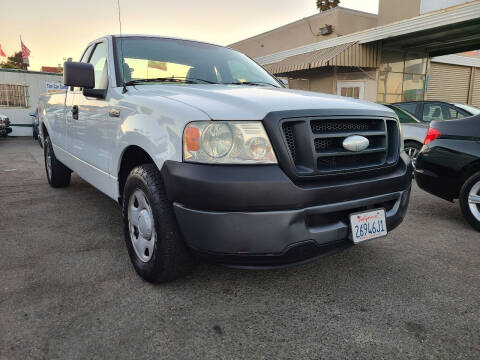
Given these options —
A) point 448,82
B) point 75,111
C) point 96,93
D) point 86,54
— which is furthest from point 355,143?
point 448,82

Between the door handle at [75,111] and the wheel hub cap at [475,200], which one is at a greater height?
the door handle at [75,111]

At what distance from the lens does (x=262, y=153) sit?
1.93 metres

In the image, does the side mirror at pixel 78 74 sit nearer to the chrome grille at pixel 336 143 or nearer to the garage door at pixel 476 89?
the chrome grille at pixel 336 143

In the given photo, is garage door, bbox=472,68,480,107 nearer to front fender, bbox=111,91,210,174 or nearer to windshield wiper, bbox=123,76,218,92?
windshield wiper, bbox=123,76,218,92

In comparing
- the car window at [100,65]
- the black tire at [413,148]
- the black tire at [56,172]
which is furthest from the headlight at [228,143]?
the black tire at [413,148]

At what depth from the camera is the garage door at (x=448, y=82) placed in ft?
51.1

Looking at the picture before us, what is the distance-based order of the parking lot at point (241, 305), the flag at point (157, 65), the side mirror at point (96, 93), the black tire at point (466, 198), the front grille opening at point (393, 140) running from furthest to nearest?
1. the black tire at point (466, 198)
2. the flag at point (157, 65)
3. the side mirror at point (96, 93)
4. the front grille opening at point (393, 140)
5. the parking lot at point (241, 305)

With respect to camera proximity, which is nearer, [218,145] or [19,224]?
[218,145]

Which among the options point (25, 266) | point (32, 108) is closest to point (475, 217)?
point (25, 266)

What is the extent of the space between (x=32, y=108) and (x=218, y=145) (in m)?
19.7

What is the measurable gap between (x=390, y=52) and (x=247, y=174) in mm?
13522

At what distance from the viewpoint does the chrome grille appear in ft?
6.49

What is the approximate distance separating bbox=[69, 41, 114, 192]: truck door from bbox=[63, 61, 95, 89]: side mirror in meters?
0.14

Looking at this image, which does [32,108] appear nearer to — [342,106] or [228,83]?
[228,83]
